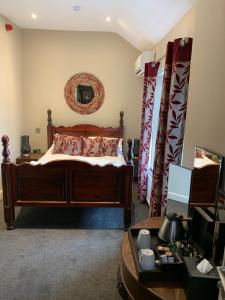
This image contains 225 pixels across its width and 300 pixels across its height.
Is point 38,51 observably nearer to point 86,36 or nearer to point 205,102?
point 86,36

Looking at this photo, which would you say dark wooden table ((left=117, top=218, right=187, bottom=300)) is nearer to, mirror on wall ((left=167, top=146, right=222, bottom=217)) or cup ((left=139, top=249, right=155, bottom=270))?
cup ((left=139, top=249, right=155, bottom=270))

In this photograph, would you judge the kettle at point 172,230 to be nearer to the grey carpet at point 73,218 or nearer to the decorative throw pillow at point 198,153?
the decorative throw pillow at point 198,153

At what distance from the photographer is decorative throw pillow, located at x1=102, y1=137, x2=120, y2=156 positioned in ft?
14.4

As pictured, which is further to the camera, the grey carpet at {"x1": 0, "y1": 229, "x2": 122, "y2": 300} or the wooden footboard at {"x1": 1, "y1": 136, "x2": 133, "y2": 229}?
the wooden footboard at {"x1": 1, "y1": 136, "x2": 133, "y2": 229}

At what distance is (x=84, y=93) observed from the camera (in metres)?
4.76

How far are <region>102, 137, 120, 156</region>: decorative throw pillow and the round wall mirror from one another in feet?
2.49

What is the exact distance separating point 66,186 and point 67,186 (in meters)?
0.01

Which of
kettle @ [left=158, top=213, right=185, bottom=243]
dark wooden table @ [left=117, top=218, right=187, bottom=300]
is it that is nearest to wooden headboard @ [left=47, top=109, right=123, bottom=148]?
kettle @ [left=158, top=213, right=185, bottom=243]

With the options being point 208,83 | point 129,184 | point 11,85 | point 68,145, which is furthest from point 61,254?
point 11,85

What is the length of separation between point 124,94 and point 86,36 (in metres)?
1.26

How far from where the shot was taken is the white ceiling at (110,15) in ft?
8.89

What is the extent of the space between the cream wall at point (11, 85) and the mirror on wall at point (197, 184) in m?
3.00

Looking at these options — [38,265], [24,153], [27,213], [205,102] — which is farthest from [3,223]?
[205,102]

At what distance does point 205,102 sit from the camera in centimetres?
162
